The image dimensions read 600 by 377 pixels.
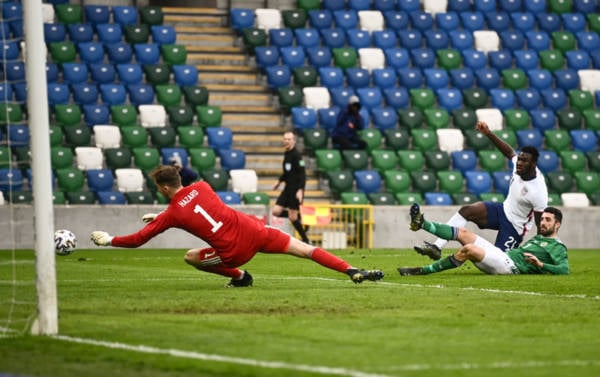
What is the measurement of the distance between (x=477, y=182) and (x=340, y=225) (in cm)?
419

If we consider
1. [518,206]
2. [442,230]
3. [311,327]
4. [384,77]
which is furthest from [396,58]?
[311,327]

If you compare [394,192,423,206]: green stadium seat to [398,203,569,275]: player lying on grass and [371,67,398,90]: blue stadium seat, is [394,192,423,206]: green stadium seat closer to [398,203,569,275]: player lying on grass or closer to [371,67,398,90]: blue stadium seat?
[371,67,398,90]: blue stadium seat

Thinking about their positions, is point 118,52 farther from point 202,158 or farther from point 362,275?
point 362,275

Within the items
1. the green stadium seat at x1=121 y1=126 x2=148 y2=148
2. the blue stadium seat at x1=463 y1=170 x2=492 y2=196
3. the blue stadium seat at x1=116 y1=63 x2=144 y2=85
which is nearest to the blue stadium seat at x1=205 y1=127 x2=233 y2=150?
the green stadium seat at x1=121 y1=126 x2=148 y2=148

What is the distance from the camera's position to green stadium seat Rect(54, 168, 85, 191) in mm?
28156

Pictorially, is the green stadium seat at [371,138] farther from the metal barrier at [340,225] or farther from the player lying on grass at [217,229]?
the player lying on grass at [217,229]

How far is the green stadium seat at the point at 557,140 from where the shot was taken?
1318 inches

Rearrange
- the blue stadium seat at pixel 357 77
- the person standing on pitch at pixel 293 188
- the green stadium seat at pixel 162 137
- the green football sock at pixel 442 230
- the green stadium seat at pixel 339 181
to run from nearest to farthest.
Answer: the green football sock at pixel 442 230 → the person standing on pitch at pixel 293 188 → the green stadium seat at pixel 162 137 → the green stadium seat at pixel 339 181 → the blue stadium seat at pixel 357 77

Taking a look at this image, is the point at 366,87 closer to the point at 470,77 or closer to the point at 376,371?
the point at 470,77

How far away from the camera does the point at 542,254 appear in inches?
708

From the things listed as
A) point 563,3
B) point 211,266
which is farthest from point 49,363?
point 563,3

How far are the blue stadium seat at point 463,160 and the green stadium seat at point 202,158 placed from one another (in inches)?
242

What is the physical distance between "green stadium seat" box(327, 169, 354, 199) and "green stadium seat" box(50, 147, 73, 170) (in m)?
5.85

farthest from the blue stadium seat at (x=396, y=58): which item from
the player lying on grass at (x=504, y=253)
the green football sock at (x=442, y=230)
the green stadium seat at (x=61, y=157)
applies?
the green football sock at (x=442, y=230)
